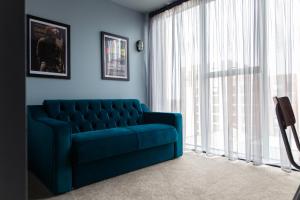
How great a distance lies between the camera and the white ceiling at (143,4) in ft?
11.2

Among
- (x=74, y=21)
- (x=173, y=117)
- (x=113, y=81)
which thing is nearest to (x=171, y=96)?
(x=173, y=117)

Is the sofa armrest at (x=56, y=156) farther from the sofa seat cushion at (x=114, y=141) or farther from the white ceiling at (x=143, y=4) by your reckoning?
the white ceiling at (x=143, y=4)

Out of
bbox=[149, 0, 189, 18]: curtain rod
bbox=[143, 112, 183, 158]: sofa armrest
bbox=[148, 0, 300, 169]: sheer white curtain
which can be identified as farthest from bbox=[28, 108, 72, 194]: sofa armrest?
bbox=[149, 0, 189, 18]: curtain rod

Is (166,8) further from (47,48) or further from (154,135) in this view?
(154,135)

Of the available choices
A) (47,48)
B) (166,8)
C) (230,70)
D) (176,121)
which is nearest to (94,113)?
(47,48)

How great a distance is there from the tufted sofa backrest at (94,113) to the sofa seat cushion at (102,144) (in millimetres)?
554

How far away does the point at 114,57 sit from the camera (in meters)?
3.41

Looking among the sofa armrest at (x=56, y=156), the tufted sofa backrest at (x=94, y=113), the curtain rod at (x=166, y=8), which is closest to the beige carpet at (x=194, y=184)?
the sofa armrest at (x=56, y=156)

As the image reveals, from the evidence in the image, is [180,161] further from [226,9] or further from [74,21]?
[74,21]

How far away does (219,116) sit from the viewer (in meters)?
2.96

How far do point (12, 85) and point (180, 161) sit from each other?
251cm

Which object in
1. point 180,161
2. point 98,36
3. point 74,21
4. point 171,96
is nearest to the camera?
point 180,161

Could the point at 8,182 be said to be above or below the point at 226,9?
below

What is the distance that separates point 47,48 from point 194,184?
2.41 metres
